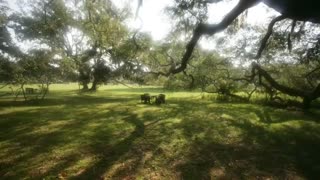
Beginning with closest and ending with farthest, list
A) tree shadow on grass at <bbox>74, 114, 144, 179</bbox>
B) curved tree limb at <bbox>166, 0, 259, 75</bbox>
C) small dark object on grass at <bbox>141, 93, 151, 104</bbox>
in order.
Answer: curved tree limb at <bbox>166, 0, 259, 75</bbox>, tree shadow on grass at <bbox>74, 114, 144, 179</bbox>, small dark object on grass at <bbox>141, 93, 151, 104</bbox>

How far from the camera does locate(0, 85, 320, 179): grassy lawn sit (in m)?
8.57

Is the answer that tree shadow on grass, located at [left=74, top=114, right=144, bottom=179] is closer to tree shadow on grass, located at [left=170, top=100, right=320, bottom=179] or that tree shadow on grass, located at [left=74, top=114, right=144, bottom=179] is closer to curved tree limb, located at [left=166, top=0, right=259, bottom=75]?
tree shadow on grass, located at [left=170, top=100, right=320, bottom=179]

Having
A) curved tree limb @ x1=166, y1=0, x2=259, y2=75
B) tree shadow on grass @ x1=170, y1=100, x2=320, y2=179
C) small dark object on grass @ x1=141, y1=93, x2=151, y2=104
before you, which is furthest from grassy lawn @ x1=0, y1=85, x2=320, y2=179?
small dark object on grass @ x1=141, y1=93, x2=151, y2=104

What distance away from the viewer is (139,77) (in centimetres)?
3209

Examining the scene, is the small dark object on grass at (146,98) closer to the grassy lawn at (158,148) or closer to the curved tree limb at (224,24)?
the grassy lawn at (158,148)

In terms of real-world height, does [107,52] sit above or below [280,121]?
above

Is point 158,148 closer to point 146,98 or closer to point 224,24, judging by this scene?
point 224,24

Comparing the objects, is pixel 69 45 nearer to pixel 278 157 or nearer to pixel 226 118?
pixel 226 118

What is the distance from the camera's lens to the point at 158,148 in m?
11.1

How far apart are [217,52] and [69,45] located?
20.0 metres

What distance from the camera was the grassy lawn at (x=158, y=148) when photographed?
857 cm

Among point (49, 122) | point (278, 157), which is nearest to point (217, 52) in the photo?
point (49, 122)

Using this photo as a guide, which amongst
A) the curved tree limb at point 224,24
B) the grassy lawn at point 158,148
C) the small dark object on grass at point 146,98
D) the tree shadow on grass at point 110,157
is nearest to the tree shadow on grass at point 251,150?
the grassy lawn at point 158,148

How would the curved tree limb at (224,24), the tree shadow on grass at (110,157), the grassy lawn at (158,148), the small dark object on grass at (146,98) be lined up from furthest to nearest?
the small dark object on grass at (146,98), the grassy lawn at (158,148), the tree shadow on grass at (110,157), the curved tree limb at (224,24)
